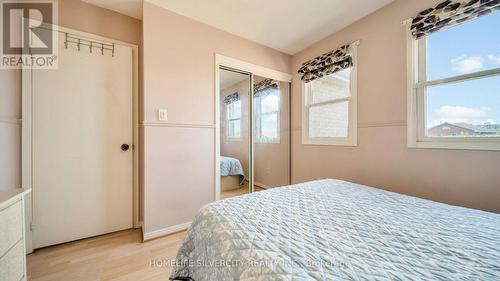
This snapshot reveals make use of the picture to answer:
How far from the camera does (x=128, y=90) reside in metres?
2.04

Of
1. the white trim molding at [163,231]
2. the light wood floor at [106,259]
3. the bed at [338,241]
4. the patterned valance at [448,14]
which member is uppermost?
the patterned valance at [448,14]

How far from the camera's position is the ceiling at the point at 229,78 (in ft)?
7.93

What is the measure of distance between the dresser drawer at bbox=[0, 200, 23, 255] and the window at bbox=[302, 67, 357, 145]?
2.70 metres

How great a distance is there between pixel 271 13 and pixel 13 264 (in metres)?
2.71

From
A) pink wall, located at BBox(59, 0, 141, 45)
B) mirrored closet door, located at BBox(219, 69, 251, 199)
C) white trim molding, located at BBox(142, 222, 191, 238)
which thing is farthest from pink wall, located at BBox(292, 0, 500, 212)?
pink wall, located at BBox(59, 0, 141, 45)

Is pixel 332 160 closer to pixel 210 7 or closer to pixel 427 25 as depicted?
pixel 427 25

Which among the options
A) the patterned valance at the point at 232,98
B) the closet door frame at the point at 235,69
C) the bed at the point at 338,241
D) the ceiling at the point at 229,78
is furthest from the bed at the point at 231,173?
the bed at the point at 338,241

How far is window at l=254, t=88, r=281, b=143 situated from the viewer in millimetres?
2865

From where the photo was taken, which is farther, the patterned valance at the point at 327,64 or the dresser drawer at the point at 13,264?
the patterned valance at the point at 327,64

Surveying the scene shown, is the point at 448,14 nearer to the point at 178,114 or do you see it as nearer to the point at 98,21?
the point at 178,114

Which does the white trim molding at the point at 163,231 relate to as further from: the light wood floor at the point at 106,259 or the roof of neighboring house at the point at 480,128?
the roof of neighboring house at the point at 480,128

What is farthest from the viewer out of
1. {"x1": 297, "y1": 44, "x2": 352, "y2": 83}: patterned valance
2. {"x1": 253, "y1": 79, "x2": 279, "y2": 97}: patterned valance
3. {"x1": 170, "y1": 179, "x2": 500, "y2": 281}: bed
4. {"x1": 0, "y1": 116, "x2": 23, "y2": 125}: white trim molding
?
{"x1": 253, "y1": 79, "x2": 279, "y2": 97}: patterned valance

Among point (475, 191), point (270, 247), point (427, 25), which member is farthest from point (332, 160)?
point (270, 247)

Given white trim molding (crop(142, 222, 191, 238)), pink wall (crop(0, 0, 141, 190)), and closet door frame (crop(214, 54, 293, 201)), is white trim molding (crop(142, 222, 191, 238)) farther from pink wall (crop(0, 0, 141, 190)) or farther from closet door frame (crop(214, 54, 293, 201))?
pink wall (crop(0, 0, 141, 190))
